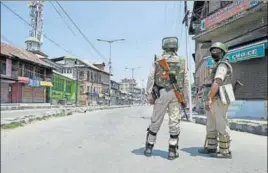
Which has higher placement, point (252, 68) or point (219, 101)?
point (252, 68)

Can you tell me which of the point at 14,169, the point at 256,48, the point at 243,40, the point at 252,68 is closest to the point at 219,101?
the point at 14,169

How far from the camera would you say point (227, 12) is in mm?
18516

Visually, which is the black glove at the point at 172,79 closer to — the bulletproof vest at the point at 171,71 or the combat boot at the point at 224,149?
the bulletproof vest at the point at 171,71

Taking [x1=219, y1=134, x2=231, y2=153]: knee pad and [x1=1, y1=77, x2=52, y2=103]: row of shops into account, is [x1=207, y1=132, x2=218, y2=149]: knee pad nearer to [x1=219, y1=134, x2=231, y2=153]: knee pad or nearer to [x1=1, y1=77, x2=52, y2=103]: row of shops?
[x1=219, y1=134, x2=231, y2=153]: knee pad

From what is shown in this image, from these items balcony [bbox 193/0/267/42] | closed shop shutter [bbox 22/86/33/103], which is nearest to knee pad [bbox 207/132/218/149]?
closed shop shutter [bbox 22/86/33/103]

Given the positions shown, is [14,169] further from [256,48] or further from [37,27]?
[256,48]

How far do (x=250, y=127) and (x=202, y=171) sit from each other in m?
6.01

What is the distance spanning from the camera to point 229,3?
60.1ft

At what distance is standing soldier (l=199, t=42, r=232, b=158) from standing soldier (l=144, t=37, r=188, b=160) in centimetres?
44

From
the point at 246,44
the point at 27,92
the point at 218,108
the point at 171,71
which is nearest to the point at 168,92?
the point at 171,71

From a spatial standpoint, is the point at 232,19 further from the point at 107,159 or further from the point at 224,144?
the point at 107,159

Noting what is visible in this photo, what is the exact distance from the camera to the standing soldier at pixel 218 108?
4.82m

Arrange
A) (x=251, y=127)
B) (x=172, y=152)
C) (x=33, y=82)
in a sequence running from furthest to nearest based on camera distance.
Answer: (x=251, y=127)
(x=33, y=82)
(x=172, y=152)

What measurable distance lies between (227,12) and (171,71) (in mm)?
15166
